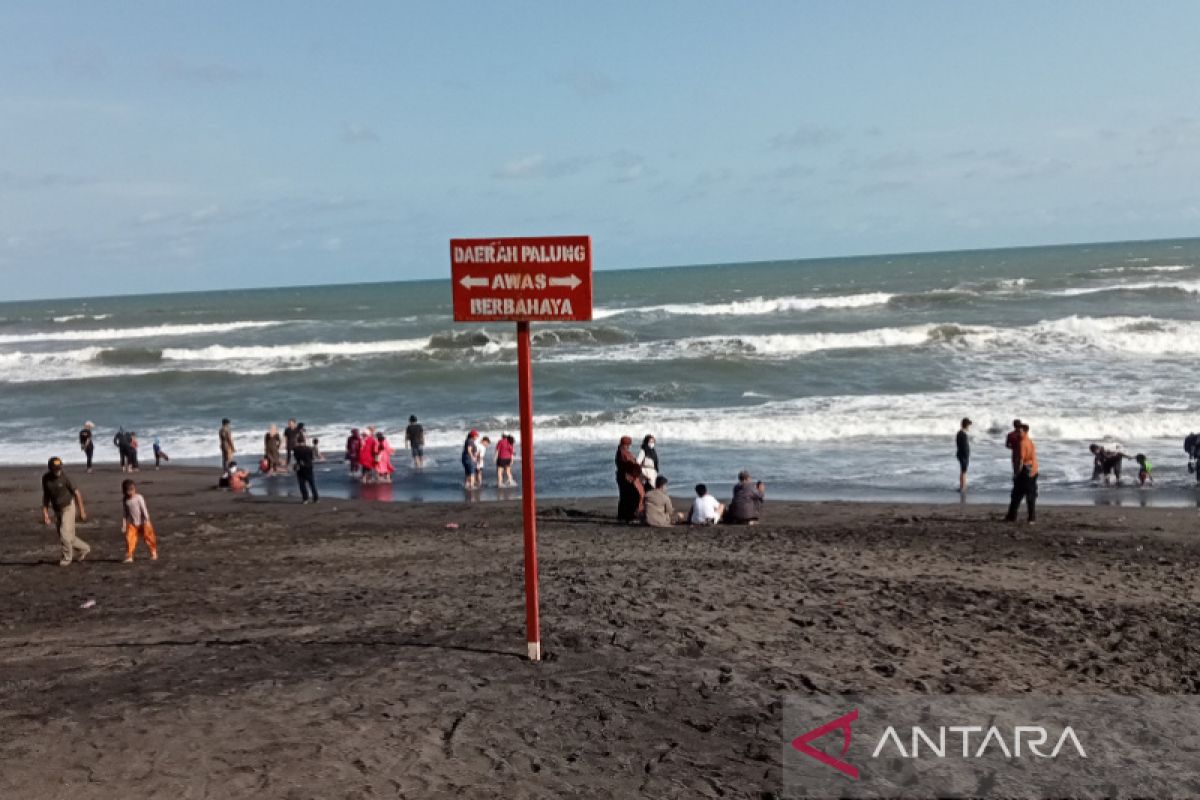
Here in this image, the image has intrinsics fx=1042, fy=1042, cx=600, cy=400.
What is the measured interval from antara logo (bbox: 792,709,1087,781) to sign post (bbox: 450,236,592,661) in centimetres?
252

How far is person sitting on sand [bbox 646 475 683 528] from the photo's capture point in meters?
15.8

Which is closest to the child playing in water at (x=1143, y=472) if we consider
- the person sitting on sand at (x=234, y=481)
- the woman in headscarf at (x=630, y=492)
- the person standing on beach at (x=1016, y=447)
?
the person standing on beach at (x=1016, y=447)

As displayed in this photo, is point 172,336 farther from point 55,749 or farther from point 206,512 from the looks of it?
point 55,749

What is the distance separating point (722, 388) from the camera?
34.6m

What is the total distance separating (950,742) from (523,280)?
4.00m

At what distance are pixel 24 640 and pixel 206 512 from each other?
952 cm

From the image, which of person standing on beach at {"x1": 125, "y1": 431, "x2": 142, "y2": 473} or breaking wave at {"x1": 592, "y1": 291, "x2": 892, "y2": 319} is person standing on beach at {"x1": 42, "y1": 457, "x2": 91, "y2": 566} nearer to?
person standing on beach at {"x1": 125, "y1": 431, "x2": 142, "y2": 473}

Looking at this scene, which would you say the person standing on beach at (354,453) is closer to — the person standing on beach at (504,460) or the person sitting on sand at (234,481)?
the person sitting on sand at (234,481)

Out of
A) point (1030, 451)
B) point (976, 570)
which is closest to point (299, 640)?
point (976, 570)

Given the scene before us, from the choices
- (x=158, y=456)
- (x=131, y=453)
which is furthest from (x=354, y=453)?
(x=131, y=453)

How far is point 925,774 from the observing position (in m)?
6.07

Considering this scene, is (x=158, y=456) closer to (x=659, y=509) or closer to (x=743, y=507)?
(x=659, y=509)

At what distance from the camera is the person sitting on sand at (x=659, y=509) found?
51.7ft

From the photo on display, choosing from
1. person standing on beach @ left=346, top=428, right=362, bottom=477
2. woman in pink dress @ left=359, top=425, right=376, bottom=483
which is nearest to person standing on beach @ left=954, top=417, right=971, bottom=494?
woman in pink dress @ left=359, top=425, right=376, bottom=483
